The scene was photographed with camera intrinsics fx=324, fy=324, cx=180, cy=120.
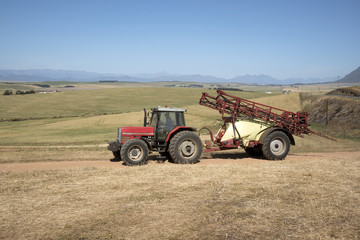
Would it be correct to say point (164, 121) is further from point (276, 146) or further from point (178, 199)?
point (178, 199)

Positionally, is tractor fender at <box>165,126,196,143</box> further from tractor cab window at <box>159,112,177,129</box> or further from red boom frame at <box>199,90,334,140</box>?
red boom frame at <box>199,90,334,140</box>

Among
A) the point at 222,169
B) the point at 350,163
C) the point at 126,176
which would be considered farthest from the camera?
the point at 350,163

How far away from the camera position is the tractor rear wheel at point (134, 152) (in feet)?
41.8

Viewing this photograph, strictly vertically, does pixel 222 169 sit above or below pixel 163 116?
below

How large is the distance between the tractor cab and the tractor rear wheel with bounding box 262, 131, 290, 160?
3936 millimetres

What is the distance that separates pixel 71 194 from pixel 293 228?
5.70 meters

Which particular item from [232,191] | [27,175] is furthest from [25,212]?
[232,191]

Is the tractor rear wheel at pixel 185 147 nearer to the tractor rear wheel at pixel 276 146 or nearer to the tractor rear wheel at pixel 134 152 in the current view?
the tractor rear wheel at pixel 134 152

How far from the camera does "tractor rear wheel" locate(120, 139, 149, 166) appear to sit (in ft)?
41.8

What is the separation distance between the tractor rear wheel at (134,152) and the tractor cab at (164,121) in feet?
2.69

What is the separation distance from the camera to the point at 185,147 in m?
13.3

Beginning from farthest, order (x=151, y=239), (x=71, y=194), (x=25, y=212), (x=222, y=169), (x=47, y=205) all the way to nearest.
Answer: (x=222, y=169)
(x=71, y=194)
(x=47, y=205)
(x=25, y=212)
(x=151, y=239)

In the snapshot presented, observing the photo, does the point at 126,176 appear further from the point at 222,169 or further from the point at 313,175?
the point at 313,175

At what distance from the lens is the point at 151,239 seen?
6.03 meters
